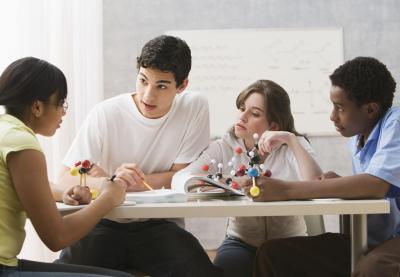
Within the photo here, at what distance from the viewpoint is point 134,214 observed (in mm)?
1513

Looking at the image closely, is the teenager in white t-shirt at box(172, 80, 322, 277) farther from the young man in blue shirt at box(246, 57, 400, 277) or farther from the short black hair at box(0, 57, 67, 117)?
the short black hair at box(0, 57, 67, 117)

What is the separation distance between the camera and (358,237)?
5.35 feet

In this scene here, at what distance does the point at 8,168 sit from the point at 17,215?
0.13 metres

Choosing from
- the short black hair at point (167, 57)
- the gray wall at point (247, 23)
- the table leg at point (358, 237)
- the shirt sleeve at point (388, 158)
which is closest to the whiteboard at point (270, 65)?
the gray wall at point (247, 23)

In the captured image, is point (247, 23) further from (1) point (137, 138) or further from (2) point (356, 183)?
(2) point (356, 183)

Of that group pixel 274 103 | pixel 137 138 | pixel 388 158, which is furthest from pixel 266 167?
pixel 388 158

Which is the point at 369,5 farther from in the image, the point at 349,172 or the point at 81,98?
the point at 81,98

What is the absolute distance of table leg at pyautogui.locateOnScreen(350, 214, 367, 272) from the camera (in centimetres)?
161

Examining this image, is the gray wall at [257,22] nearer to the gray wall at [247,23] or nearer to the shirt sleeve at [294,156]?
the gray wall at [247,23]

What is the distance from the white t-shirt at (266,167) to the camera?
2.16 meters

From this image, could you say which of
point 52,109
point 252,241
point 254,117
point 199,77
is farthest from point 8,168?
point 199,77

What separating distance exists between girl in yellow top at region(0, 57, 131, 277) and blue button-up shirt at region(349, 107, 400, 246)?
2.35 ft

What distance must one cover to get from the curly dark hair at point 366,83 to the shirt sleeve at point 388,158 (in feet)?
0.63

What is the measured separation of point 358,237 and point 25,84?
965 mm
